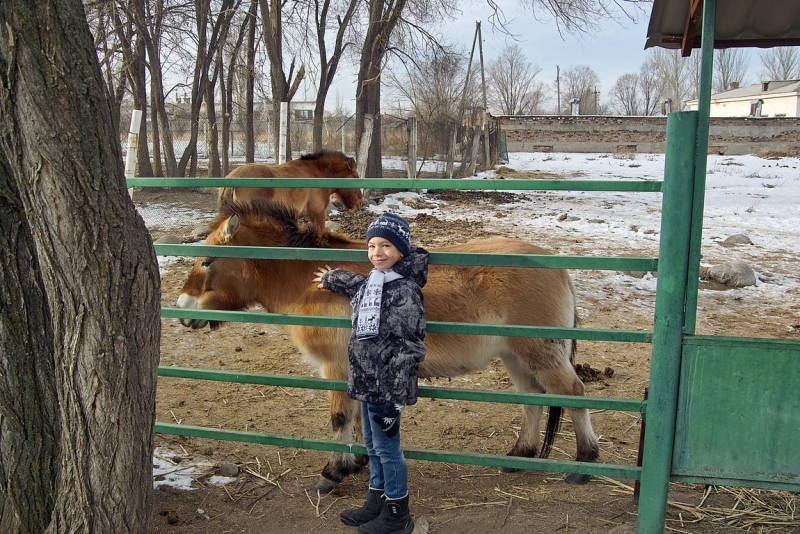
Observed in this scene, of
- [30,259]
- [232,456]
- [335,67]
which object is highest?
[335,67]

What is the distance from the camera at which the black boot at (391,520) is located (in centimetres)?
310

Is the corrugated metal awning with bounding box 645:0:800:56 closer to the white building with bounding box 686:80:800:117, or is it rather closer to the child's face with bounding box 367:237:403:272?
the child's face with bounding box 367:237:403:272

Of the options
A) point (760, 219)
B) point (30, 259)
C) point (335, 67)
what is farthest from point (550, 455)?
point (335, 67)

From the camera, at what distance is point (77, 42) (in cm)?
222

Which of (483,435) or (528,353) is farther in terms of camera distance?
(483,435)

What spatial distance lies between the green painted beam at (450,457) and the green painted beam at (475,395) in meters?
0.28

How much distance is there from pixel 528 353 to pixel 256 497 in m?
1.85

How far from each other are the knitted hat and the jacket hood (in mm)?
50

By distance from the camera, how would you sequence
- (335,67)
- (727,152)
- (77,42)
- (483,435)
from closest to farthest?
(77,42) → (483,435) → (335,67) → (727,152)

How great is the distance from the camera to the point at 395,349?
2930 millimetres

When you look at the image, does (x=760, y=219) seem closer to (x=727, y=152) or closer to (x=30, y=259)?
(x=30, y=259)

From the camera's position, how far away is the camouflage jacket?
2912mm

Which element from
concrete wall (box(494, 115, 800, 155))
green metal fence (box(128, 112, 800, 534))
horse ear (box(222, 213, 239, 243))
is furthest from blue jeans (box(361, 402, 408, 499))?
concrete wall (box(494, 115, 800, 155))

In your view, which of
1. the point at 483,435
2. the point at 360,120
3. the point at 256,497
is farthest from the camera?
the point at 360,120
